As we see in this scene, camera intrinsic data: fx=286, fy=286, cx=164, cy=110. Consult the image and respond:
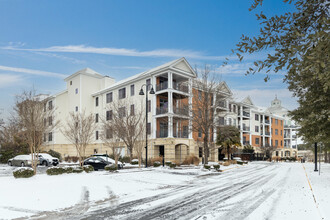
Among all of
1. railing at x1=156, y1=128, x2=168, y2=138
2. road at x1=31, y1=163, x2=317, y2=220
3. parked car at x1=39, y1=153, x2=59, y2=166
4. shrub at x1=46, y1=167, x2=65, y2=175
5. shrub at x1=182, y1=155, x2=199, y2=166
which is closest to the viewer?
road at x1=31, y1=163, x2=317, y2=220

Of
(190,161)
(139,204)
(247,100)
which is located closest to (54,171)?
(139,204)

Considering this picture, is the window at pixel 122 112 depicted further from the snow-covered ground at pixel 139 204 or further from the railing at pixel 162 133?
the snow-covered ground at pixel 139 204

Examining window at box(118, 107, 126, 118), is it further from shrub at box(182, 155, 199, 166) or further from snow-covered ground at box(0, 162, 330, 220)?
snow-covered ground at box(0, 162, 330, 220)

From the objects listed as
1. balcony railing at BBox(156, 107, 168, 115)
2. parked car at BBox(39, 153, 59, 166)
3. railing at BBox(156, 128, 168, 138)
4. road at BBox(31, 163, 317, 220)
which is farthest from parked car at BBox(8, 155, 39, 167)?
road at BBox(31, 163, 317, 220)

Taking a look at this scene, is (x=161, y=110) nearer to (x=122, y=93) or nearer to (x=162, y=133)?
(x=162, y=133)

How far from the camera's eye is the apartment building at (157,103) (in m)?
36.1

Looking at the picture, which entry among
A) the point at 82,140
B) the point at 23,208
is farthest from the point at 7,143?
the point at 23,208

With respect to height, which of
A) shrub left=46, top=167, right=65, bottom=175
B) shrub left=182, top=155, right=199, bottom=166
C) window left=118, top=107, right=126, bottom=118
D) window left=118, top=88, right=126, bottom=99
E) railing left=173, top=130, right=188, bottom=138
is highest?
window left=118, top=88, right=126, bottom=99

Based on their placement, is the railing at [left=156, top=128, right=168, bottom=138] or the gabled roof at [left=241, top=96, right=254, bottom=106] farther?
the gabled roof at [left=241, top=96, right=254, bottom=106]

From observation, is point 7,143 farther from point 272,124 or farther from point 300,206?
point 272,124

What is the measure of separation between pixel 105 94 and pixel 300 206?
132ft

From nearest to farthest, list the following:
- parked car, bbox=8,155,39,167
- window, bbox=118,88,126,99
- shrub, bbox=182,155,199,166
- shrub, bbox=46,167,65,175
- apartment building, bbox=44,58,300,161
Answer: shrub, bbox=46,167,65,175, parked car, bbox=8,155,39,167, shrub, bbox=182,155,199,166, apartment building, bbox=44,58,300,161, window, bbox=118,88,126,99

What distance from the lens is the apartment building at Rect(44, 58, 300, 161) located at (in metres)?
36.1

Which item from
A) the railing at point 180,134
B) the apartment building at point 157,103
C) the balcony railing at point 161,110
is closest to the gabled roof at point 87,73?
the apartment building at point 157,103
